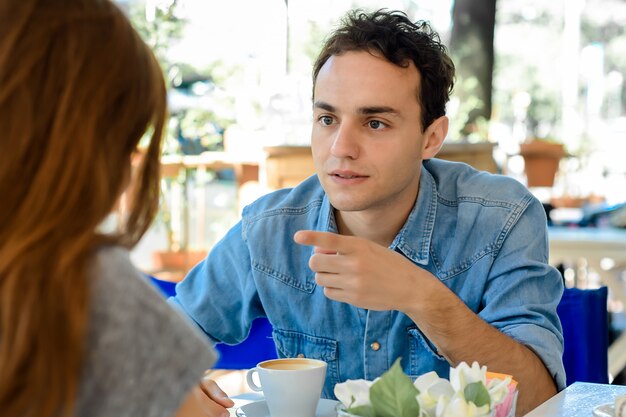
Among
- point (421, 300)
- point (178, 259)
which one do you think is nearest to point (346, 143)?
point (421, 300)

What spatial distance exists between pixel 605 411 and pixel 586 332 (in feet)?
1.97

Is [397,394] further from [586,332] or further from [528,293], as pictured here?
[586,332]

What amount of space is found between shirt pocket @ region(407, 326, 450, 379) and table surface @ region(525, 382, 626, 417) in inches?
11.9

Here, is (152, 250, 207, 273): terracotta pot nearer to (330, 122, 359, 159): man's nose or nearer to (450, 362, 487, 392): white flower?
(330, 122, 359, 159): man's nose

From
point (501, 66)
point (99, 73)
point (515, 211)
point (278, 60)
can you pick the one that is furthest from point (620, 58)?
point (99, 73)

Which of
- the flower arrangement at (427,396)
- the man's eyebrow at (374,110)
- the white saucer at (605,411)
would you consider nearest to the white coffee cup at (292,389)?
the flower arrangement at (427,396)

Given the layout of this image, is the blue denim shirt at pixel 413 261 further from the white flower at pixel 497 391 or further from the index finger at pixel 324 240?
the white flower at pixel 497 391

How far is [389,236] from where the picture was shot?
193 centimetres

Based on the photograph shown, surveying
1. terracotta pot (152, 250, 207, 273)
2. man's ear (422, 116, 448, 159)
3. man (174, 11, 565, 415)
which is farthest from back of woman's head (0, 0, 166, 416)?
terracotta pot (152, 250, 207, 273)

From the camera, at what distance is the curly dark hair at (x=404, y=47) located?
6.07 ft

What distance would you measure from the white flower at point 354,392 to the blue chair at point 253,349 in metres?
0.89

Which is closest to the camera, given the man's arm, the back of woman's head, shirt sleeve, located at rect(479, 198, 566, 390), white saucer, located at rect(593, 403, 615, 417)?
the back of woman's head

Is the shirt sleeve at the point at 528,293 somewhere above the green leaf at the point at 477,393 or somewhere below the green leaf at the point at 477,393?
below

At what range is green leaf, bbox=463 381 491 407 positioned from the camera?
0.98 metres
